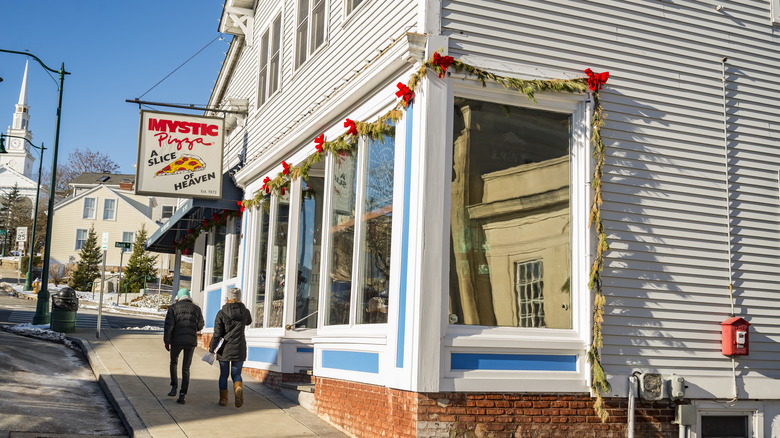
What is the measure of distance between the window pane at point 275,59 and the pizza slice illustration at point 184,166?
1.85m

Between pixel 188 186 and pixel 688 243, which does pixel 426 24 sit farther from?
pixel 188 186

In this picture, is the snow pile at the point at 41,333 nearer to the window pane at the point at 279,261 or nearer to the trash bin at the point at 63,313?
the trash bin at the point at 63,313

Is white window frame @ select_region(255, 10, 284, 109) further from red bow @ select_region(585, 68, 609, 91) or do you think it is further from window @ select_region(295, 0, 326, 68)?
red bow @ select_region(585, 68, 609, 91)

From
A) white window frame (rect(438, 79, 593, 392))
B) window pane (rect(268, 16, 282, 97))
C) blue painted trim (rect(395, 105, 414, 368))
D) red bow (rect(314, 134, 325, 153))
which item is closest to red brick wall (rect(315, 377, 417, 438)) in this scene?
blue painted trim (rect(395, 105, 414, 368))

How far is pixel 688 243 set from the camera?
905 centimetres

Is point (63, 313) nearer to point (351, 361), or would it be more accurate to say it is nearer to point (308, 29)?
point (308, 29)

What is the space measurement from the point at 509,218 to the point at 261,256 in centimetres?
680

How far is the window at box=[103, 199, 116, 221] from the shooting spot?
5931 cm

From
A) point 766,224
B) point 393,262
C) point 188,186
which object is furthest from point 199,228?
point 766,224

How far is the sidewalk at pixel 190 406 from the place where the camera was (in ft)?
30.2

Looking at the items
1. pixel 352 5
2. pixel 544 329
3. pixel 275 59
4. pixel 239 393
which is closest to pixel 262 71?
pixel 275 59

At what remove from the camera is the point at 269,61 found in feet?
50.1

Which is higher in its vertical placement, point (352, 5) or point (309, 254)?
point (352, 5)

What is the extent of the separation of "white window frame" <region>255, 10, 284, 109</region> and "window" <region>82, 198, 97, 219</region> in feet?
154
